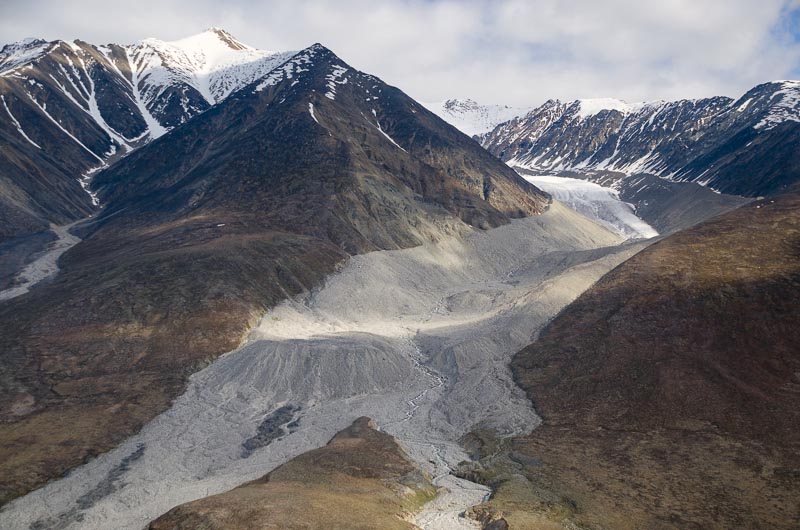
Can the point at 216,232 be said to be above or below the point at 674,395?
above

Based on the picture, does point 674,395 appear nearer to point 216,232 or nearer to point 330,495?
point 330,495

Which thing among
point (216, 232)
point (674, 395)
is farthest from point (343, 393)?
point (216, 232)

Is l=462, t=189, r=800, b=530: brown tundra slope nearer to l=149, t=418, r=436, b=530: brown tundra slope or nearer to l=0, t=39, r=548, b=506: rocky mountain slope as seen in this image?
l=149, t=418, r=436, b=530: brown tundra slope

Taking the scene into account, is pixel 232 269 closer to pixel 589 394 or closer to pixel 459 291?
pixel 459 291

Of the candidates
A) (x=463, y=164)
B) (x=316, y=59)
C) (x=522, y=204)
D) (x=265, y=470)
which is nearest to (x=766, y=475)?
(x=265, y=470)

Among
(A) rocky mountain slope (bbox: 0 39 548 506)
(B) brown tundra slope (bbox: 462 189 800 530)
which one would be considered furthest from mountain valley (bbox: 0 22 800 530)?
(A) rocky mountain slope (bbox: 0 39 548 506)
